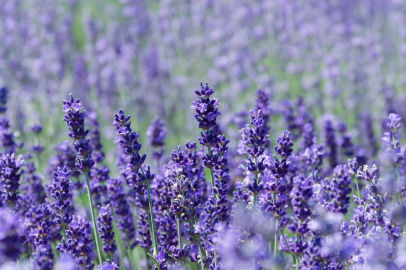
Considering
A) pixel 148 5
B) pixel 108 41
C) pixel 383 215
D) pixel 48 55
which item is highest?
pixel 148 5

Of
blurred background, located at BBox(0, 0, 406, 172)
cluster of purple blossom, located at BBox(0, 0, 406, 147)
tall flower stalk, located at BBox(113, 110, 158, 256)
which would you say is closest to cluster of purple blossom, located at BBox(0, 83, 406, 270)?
tall flower stalk, located at BBox(113, 110, 158, 256)

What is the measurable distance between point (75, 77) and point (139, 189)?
21.2 feet

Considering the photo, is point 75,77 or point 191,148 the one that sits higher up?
point 75,77

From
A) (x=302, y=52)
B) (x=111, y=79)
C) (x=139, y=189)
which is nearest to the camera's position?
(x=139, y=189)

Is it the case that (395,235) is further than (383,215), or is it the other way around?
(383,215)

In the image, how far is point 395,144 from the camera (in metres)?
2.59

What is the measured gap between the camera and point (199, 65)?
920 cm

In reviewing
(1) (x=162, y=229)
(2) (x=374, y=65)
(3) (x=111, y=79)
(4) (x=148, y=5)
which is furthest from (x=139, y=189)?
(4) (x=148, y=5)

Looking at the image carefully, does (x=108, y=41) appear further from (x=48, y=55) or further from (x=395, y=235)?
(x=395, y=235)

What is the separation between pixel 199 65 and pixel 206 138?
23.3 ft

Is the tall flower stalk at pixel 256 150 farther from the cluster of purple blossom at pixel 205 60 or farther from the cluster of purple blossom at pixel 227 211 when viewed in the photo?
the cluster of purple blossom at pixel 205 60

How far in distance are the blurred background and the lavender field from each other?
0.05 meters

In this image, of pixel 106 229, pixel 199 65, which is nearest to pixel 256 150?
pixel 106 229

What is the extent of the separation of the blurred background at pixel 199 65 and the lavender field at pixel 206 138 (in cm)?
5
